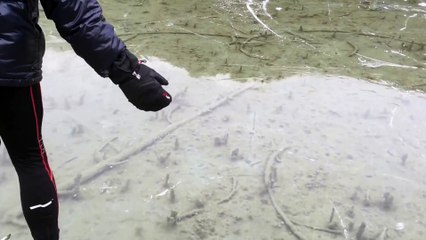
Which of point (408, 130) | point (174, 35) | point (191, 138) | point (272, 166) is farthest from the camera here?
point (174, 35)

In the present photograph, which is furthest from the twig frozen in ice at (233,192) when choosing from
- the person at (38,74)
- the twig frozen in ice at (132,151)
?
the person at (38,74)

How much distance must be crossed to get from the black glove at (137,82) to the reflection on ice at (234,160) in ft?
2.97

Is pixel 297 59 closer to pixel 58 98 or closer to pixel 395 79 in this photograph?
pixel 395 79

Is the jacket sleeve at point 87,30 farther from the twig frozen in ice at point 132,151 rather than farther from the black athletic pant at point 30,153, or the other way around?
the twig frozen in ice at point 132,151

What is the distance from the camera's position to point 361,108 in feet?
14.3

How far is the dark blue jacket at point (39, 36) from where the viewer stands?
181 centimetres

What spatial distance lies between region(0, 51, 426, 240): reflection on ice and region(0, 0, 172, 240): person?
63 centimetres

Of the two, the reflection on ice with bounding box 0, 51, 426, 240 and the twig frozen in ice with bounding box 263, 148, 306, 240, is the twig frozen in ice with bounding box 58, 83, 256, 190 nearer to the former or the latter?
the reflection on ice with bounding box 0, 51, 426, 240

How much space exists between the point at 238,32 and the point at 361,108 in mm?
2284

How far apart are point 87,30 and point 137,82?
0.32 meters

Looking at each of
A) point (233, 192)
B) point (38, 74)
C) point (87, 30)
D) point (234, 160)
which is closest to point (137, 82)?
point (87, 30)

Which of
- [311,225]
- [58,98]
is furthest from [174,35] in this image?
[311,225]

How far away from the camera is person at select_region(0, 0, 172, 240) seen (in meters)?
1.84

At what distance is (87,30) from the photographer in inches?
→ 77.5
